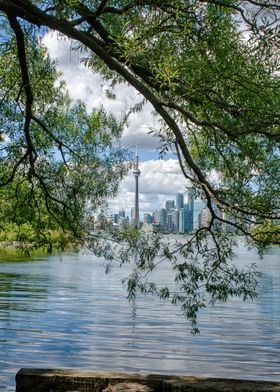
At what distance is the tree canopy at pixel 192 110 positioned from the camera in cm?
612

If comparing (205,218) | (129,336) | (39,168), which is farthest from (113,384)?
(129,336)

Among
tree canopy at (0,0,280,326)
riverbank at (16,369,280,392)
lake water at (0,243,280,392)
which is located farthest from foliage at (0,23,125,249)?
riverbank at (16,369,280,392)

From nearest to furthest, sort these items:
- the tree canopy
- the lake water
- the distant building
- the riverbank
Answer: the riverbank → the tree canopy → the distant building → the lake water

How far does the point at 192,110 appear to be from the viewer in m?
7.52

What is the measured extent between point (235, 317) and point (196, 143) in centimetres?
1818

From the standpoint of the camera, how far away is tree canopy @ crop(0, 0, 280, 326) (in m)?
6.12

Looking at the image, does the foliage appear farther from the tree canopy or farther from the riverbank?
the riverbank

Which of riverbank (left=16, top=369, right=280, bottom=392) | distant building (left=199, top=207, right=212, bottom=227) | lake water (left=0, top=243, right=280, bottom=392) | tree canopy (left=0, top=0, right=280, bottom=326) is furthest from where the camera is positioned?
lake water (left=0, top=243, right=280, bottom=392)

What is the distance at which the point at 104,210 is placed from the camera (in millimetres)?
10195

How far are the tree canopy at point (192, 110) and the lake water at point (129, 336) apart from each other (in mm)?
2500

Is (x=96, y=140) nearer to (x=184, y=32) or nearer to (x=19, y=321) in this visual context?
(x=184, y=32)

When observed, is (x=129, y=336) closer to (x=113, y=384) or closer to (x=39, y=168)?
(x=39, y=168)

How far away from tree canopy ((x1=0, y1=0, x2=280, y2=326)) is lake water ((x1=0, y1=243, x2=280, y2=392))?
8.20ft

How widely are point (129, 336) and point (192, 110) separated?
1316 centimetres
